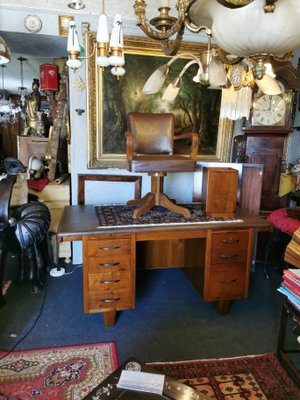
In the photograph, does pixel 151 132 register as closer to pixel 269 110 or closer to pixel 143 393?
pixel 269 110

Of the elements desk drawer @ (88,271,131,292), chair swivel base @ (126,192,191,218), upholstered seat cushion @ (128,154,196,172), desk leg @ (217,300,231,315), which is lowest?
desk leg @ (217,300,231,315)

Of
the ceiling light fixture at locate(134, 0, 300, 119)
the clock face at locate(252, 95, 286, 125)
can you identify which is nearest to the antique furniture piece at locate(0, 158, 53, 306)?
the ceiling light fixture at locate(134, 0, 300, 119)

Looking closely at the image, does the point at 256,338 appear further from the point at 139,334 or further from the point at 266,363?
the point at 139,334

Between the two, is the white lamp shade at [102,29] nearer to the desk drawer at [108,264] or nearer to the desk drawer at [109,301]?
the desk drawer at [108,264]

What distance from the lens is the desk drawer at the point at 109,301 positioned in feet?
6.89

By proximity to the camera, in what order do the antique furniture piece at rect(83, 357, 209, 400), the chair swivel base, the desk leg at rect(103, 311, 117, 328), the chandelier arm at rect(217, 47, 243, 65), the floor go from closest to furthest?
the antique furniture piece at rect(83, 357, 209, 400) < the chandelier arm at rect(217, 47, 243, 65) < the floor < the desk leg at rect(103, 311, 117, 328) < the chair swivel base

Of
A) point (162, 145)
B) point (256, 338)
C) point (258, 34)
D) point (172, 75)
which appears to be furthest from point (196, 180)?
point (258, 34)

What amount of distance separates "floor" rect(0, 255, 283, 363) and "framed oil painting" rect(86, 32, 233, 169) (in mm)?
1279

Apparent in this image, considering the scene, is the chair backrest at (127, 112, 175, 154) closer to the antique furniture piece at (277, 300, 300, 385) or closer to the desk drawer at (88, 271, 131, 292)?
the desk drawer at (88, 271, 131, 292)

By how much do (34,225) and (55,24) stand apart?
1.84 meters

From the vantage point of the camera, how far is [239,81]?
1.76 m

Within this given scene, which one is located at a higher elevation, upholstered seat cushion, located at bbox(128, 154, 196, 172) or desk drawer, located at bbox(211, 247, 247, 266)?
upholstered seat cushion, located at bbox(128, 154, 196, 172)

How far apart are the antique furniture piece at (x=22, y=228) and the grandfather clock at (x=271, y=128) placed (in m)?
2.11

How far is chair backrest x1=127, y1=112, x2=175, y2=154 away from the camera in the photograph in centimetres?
268
